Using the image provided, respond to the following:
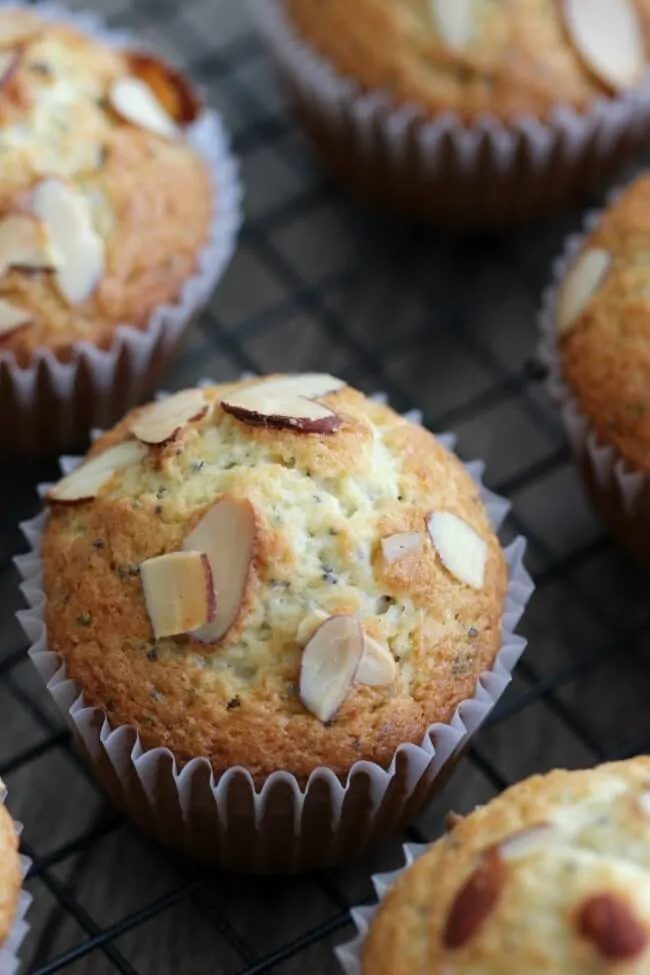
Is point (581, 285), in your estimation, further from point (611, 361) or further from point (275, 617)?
point (275, 617)

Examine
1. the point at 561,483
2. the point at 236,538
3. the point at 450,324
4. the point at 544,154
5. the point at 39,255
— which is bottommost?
the point at 561,483

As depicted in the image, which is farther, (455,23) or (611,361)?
(455,23)

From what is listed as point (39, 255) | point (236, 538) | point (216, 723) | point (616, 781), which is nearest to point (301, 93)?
point (39, 255)

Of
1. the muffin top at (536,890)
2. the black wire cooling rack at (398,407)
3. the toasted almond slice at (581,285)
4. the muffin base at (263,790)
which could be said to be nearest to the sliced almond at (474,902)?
the muffin top at (536,890)

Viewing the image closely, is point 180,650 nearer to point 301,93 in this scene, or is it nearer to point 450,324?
point 450,324

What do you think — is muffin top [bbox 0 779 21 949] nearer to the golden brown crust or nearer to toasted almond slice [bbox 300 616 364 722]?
the golden brown crust

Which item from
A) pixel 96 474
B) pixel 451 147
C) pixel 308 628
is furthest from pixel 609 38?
pixel 308 628
